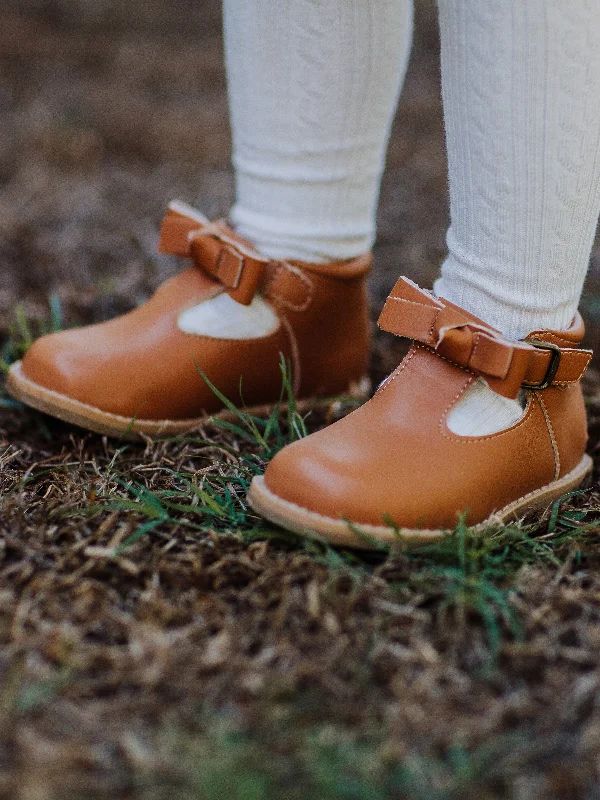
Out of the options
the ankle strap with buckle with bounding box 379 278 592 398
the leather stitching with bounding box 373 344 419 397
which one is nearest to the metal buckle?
the ankle strap with buckle with bounding box 379 278 592 398

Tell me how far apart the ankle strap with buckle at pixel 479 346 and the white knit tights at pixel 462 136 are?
1.4 inches

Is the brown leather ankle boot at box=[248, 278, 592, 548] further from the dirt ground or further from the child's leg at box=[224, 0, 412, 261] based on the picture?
the child's leg at box=[224, 0, 412, 261]

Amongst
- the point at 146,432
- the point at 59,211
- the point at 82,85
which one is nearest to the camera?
the point at 146,432

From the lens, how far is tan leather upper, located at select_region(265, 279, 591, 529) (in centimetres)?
98

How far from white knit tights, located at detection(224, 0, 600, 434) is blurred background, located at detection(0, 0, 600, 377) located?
40cm

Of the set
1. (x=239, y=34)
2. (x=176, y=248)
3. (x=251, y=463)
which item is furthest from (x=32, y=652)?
(x=239, y=34)

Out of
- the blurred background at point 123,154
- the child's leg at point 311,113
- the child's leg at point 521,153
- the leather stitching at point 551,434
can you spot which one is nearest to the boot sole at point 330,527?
the leather stitching at point 551,434

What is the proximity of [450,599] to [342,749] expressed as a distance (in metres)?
0.21

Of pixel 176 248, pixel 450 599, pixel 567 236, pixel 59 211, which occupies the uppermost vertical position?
pixel 567 236

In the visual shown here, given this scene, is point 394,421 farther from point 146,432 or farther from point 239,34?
point 239,34

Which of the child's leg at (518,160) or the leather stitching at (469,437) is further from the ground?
the child's leg at (518,160)

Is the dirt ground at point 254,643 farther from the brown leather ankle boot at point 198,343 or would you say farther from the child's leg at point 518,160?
the child's leg at point 518,160

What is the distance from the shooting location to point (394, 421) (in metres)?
1.03

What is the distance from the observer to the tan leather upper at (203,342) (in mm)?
1240
